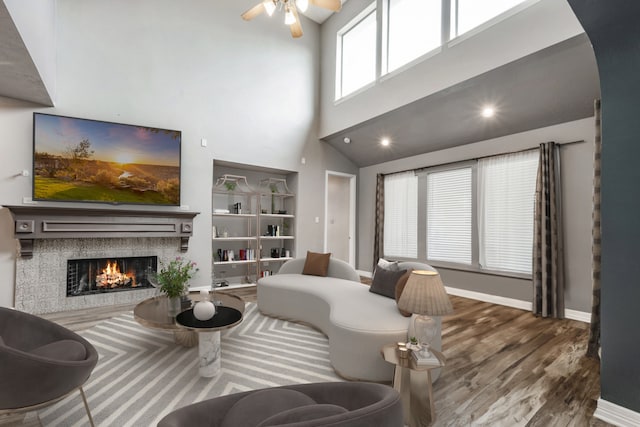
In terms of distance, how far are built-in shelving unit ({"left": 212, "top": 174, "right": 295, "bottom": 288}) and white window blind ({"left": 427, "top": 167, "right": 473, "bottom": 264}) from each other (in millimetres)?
2564

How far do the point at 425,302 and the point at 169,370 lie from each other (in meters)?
1.99

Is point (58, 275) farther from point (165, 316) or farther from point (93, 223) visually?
point (165, 316)

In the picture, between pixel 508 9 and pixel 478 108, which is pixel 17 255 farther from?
pixel 508 9

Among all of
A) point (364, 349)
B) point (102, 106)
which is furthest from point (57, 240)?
point (364, 349)

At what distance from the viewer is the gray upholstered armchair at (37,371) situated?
129 cm

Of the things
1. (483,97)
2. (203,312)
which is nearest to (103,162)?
(203,312)

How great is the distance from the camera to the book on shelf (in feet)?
5.74

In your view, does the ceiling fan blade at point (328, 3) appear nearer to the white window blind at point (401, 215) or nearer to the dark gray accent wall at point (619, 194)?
the dark gray accent wall at point (619, 194)

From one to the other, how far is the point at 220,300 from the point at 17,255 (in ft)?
8.87

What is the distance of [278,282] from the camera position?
12.0ft

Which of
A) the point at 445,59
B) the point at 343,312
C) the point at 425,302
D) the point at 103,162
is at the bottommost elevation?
the point at 343,312

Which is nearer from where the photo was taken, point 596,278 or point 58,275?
point 596,278

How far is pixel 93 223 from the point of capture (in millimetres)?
3949

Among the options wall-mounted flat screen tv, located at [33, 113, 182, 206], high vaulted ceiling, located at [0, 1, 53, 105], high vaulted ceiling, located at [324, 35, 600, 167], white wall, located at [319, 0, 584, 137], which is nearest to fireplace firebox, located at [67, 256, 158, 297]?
wall-mounted flat screen tv, located at [33, 113, 182, 206]
